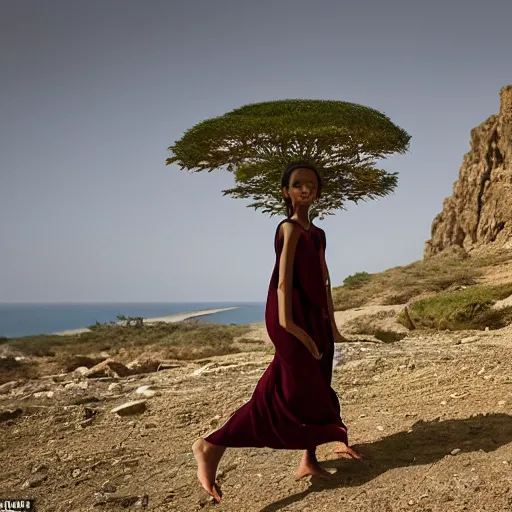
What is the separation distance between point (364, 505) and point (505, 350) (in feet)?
14.1

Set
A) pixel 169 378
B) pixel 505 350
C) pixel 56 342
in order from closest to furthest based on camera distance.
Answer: pixel 505 350, pixel 169 378, pixel 56 342

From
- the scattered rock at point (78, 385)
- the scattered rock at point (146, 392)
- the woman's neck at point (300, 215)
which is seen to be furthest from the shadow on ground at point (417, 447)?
the scattered rock at point (78, 385)

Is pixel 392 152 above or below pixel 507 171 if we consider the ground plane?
below

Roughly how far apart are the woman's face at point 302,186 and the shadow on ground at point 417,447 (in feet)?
5.97

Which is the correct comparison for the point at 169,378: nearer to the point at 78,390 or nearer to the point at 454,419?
the point at 78,390

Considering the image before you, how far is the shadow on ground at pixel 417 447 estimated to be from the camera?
10.1 ft

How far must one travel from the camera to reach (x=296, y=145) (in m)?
12.1

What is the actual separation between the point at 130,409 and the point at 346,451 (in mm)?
2778

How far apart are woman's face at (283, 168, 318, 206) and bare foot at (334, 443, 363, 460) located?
5.79ft

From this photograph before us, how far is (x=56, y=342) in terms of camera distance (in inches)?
725

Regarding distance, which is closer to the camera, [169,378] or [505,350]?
[505,350]

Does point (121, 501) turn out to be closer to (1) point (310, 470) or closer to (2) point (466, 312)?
(1) point (310, 470)

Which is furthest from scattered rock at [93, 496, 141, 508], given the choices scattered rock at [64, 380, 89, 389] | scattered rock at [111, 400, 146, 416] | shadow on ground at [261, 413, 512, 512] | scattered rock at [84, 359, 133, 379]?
scattered rock at [84, 359, 133, 379]

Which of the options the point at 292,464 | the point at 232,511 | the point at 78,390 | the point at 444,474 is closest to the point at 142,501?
the point at 232,511
